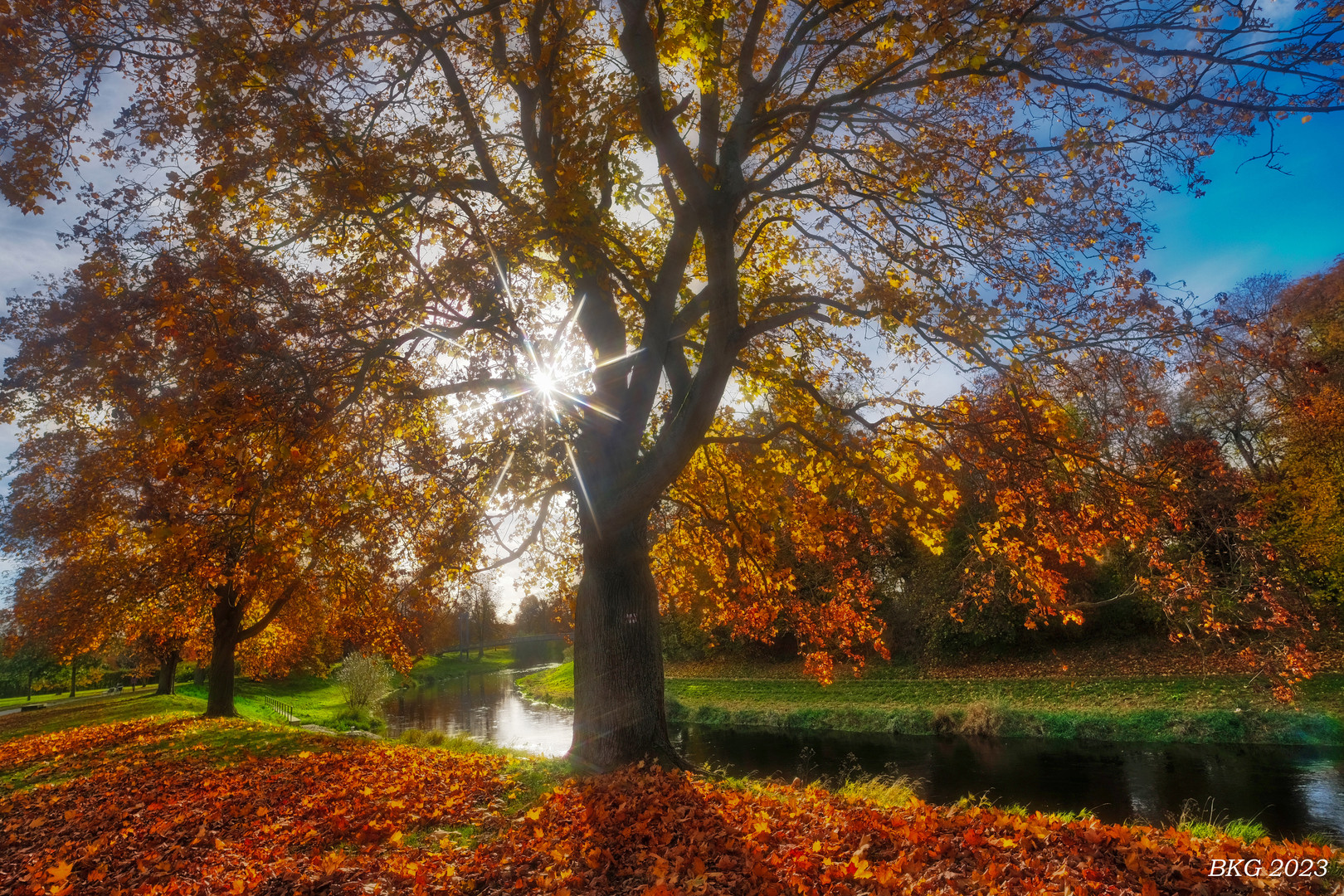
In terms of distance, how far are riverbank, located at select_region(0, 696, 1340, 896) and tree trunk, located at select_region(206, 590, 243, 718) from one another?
416 inches

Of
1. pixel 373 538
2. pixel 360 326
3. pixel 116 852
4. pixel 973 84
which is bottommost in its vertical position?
pixel 116 852

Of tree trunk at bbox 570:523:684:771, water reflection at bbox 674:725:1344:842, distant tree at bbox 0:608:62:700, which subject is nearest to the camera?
tree trunk at bbox 570:523:684:771

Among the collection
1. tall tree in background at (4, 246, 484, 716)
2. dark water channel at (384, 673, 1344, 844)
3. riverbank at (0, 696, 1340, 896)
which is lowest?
dark water channel at (384, 673, 1344, 844)

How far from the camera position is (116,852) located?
4879 millimetres

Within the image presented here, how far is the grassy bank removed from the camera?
14.7 metres

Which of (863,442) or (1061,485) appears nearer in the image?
(1061,485)

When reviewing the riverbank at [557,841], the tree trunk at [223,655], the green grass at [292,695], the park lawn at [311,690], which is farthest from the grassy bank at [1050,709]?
the green grass at [292,695]

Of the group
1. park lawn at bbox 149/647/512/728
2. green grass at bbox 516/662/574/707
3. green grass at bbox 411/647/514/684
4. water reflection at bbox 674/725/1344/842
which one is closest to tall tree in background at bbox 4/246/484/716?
water reflection at bbox 674/725/1344/842

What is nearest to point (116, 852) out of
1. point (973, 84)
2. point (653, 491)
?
point (653, 491)

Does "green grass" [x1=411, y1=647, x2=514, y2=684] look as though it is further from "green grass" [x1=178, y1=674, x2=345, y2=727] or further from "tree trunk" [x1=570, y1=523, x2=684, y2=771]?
"tree trunk" [x1=570, y1=523, x2=684, y2=771]

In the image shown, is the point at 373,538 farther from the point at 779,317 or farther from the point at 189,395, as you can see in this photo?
the point at 779,317

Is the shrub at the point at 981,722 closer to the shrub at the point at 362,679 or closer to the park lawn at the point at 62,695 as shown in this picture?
the shrub at the point at 362,679

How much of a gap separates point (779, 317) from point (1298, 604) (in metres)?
11.1

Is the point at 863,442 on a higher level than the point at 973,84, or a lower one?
lower
